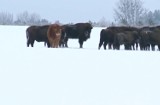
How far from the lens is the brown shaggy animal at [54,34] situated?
27812mm

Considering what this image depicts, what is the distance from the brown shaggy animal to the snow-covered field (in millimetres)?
13424

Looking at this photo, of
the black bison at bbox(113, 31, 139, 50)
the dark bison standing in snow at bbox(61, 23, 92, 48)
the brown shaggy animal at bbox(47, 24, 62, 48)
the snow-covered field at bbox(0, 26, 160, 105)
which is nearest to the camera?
the snow-covered field at bbox(0, 26, 160, 105)

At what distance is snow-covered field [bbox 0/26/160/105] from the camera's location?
31.0ft

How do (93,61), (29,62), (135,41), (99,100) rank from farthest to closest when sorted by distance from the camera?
(135,41), (93,61), (29,62), (99,100)

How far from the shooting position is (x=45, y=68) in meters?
12.2

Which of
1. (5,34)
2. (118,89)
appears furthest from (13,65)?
(5,34)

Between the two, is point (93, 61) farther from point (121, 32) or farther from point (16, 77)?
point (121, 32)

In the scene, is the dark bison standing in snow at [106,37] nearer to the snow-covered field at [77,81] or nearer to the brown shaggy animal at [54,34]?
the brown shaggy animal at [54,34]

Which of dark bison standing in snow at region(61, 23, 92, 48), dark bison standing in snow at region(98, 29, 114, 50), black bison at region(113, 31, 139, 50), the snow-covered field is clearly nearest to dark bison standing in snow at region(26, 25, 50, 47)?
dark bison standing in snow at region(61, 23, 92, 48)

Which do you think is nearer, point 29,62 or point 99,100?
point 99,100

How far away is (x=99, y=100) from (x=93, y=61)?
477 cm

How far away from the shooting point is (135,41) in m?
28.8

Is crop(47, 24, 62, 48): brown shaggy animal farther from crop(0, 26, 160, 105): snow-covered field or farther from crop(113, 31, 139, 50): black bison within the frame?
crop(0, 26, 160, 105): snow-covered field

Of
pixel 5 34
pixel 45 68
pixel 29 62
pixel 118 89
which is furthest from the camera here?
pixel 5 34
